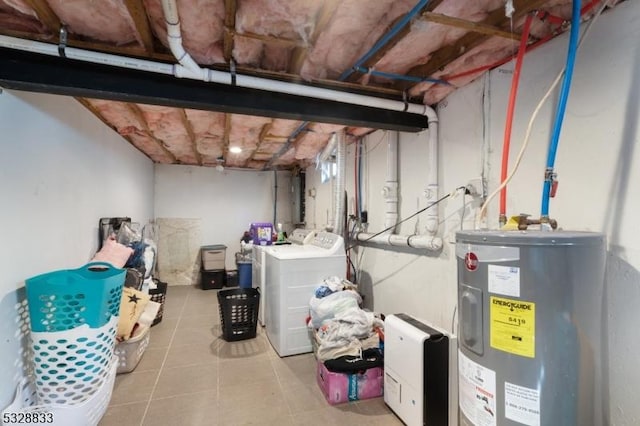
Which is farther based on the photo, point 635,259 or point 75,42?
point 75,42

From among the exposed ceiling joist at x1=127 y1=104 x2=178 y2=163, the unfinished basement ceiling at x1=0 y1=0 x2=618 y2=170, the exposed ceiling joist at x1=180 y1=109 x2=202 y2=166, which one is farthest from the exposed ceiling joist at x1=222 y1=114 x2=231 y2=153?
the unfinished basement ceiling at x1=0 y1=0 x2=618 y2=170

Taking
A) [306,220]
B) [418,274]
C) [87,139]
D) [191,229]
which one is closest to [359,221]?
[418,274]

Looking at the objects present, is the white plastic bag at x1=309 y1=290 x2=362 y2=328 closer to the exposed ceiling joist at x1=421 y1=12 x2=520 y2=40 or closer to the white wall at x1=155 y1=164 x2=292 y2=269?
the exposed ceiling joist at x1=421 y1=12 x2=520 y2=40

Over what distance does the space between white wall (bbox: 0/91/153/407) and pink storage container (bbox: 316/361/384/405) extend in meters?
1.84

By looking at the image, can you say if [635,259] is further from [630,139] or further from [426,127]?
[426,127]

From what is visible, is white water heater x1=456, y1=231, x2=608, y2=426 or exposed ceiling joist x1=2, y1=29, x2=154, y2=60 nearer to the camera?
white water heater x1=456, y1=231, x2=608, y2=426

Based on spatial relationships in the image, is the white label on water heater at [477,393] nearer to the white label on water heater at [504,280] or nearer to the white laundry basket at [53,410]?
the white label on water heater at [504,280]

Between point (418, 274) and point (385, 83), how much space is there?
1.59m

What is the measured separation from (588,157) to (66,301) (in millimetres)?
2753

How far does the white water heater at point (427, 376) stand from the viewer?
1.70m

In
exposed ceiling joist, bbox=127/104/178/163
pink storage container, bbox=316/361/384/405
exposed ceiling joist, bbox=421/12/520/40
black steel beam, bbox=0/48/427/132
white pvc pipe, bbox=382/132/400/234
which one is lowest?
pink storage container, bbox=316/361/384/405

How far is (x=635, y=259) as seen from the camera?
1.21 metres

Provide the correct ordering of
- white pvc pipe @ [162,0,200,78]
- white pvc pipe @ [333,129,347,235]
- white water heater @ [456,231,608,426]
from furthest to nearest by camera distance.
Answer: white pvc pipe @ [333,129,347,235], white pvc pipe @ [162,0,200,78], white water heater @ [456,231,608,426]

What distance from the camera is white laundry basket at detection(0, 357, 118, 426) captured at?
1558 mm
